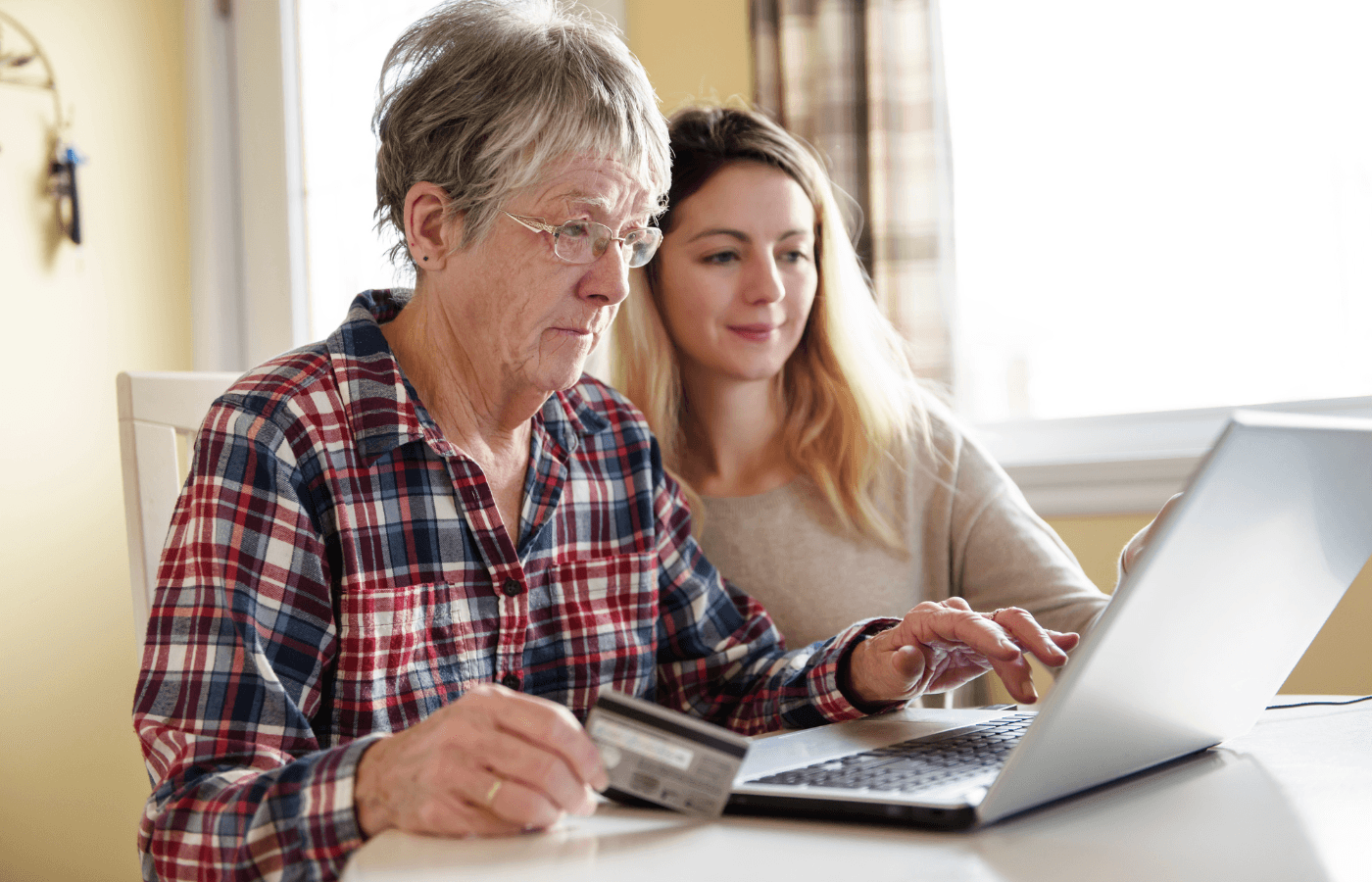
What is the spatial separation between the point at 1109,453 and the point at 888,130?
2.61 feet

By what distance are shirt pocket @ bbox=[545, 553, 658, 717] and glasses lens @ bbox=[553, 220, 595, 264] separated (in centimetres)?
32

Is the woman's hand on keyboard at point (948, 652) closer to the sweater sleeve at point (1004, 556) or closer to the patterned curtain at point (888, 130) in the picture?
the sweater sleeve at point (1004, 556)

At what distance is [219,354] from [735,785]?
2645 mm

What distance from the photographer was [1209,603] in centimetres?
59

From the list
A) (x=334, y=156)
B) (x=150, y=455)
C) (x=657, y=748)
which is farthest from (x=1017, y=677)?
(x=334, y=156)

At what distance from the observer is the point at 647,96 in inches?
45.2

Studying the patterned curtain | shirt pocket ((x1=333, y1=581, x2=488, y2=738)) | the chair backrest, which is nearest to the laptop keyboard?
shirt pocket ((x1=333, y1=581, x2=488, y2=738))

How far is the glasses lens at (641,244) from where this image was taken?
3.77ft

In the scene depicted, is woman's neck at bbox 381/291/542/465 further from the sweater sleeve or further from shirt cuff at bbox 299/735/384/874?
the sweater sleeve

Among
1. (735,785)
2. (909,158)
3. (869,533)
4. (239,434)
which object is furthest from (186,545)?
(909,158)

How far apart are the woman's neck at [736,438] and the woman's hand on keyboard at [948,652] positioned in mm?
617

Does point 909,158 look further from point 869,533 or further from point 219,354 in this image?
point 219,354

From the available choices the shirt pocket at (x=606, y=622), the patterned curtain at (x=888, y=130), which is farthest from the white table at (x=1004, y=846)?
the patterned curtain at (x=888, y=130)

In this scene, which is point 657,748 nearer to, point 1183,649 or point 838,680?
point 1183,649
